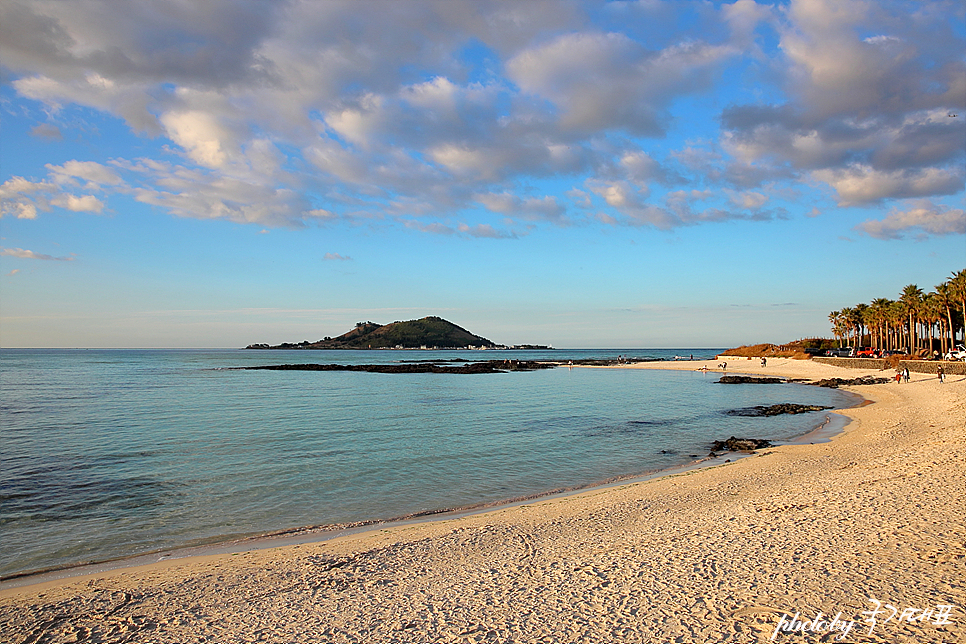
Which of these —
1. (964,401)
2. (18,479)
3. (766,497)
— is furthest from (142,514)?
(964,401)

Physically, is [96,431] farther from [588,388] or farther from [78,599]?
[588,388]

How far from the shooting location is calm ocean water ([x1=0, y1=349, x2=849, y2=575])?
1176 centimetres

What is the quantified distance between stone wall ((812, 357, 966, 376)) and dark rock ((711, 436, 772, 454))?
38783 millimetres

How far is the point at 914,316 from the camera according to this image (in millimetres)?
76188

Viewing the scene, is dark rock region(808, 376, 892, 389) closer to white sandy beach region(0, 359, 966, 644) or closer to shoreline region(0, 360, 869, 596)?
shoreline region(0, 360, 869, 596)

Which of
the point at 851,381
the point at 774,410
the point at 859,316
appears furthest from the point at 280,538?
the point at 859,316

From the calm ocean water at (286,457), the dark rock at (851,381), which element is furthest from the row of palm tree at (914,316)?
the calm ocean water at (286,457)

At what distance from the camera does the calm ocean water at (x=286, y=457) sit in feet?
38.6

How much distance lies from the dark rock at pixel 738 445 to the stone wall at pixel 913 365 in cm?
3878

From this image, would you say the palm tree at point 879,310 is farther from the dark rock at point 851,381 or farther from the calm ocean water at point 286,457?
the calm ocean water at point 286,457

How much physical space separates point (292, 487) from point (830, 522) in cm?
1255

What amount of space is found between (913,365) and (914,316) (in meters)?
30.0

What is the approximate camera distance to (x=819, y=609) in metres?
6.28

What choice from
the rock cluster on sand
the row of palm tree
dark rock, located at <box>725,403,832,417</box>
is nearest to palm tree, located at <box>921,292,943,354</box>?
the row of palm tree
